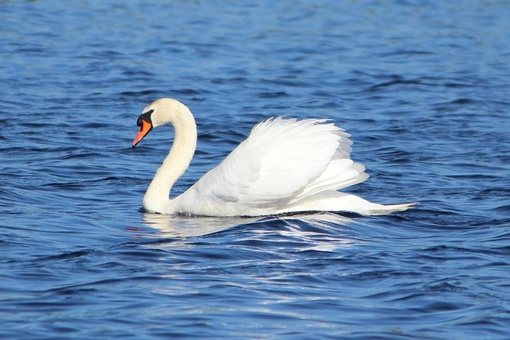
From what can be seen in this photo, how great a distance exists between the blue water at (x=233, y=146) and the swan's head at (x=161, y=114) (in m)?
0.73

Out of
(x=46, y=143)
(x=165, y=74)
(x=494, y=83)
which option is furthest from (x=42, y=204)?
(x=494, y=83)

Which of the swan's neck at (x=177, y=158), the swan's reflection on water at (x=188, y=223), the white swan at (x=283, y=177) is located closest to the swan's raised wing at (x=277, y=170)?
the white swan at (x=283, y=177)

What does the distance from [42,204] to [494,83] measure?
9968 millimetres

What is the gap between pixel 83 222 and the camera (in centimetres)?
1008

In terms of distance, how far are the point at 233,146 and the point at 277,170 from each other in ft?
13.9

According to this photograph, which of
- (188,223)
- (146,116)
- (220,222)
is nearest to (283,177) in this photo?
(220,222)

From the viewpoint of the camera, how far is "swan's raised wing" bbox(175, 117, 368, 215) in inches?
401

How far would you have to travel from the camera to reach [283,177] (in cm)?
1021

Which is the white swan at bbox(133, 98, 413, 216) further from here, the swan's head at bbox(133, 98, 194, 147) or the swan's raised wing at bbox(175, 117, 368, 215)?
the swan's head at bbox(133, 98, 194, 147)

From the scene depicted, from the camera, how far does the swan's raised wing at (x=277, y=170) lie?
10.2m

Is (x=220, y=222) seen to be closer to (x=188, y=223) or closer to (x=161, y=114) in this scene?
(x=188, y=223)

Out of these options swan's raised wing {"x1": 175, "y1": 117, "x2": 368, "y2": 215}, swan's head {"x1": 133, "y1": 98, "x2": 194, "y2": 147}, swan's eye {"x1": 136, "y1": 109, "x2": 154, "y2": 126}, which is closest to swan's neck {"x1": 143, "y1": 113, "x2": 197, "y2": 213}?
swan's head {"x1": 133, "y1": 98, "x2": 194, "y2": 147}

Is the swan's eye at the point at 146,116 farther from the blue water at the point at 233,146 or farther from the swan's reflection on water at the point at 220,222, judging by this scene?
the swan's reflection on water at the point at 220,222

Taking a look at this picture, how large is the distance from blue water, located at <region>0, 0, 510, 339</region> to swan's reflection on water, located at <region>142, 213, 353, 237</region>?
35 mm
